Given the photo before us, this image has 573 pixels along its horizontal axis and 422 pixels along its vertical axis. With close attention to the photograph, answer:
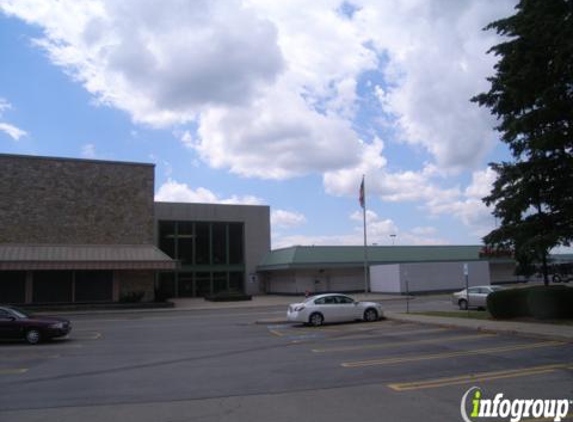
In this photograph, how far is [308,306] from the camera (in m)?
23.0

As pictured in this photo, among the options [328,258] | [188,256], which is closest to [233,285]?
[188,256]

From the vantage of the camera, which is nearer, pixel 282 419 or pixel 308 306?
pixel 282 419

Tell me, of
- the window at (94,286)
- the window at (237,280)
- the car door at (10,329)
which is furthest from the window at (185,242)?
the car door at (10,329)

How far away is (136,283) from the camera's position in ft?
138

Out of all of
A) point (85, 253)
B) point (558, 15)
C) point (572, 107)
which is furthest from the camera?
point (85, 253)

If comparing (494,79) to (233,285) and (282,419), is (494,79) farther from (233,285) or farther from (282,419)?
(233,285)

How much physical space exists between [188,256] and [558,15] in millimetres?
45156

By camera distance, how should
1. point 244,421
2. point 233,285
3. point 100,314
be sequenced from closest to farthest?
point 244,421 < point 100,314 < point 233,285

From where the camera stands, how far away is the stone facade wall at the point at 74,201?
40.3 metres

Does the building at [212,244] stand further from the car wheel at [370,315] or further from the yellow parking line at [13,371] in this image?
the yellow parking line at [13,371]

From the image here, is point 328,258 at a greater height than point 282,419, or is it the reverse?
point 328,258

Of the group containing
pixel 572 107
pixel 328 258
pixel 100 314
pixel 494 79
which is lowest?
pixel 100 314

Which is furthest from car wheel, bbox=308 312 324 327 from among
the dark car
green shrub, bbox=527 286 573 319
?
Answer: the dark car

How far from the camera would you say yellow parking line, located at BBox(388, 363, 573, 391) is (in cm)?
922
